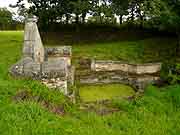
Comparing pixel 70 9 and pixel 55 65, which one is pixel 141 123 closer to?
pixel 55 65

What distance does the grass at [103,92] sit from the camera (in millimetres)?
11680

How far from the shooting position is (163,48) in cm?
1839

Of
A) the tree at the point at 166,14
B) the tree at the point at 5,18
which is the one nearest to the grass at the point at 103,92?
the tree at the point at 166,14

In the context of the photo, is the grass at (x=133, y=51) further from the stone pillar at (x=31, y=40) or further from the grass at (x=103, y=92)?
the stone pillar at (x=31, y=40)

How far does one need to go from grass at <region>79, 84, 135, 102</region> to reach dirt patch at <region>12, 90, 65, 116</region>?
206 cm

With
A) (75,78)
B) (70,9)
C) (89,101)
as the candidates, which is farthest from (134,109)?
(70,9)

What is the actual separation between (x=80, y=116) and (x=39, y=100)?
1212mm

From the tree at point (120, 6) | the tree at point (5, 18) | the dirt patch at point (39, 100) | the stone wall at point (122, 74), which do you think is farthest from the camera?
the tree at point (5, 18)

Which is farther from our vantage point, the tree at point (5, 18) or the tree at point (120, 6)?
the tree at point (5, 18)

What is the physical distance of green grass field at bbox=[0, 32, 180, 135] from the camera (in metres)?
7.99

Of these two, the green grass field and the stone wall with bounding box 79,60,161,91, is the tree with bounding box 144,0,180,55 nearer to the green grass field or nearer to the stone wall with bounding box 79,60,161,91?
the stone wall with bounding box 79,60,161,91

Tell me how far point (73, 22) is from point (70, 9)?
4.18 metres

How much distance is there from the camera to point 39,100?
936 centimetres

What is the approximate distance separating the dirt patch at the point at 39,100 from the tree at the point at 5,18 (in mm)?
25421
